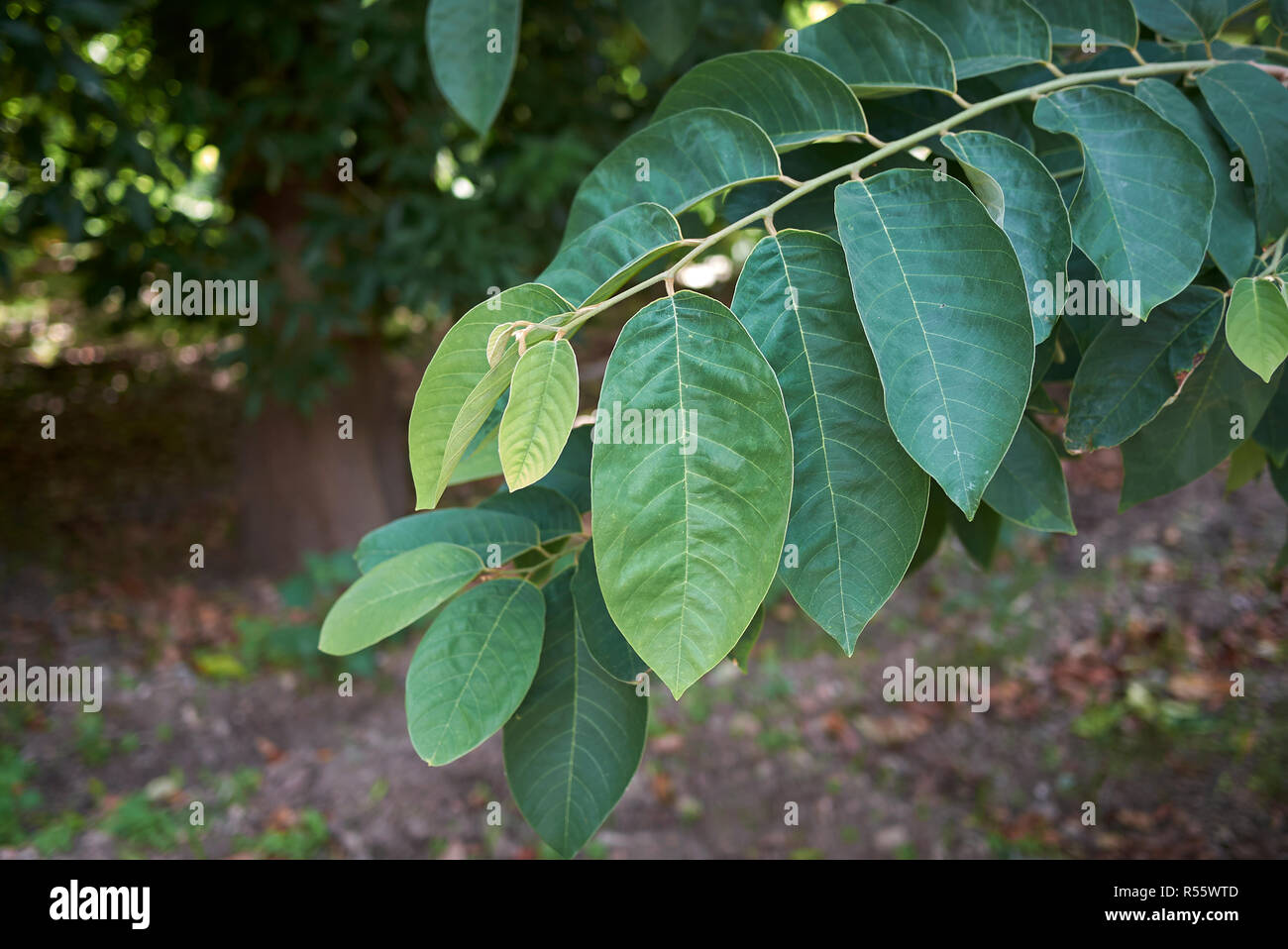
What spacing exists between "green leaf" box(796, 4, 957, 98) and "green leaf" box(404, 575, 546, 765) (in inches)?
21.6

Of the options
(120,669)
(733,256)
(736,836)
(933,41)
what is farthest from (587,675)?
(120,669)

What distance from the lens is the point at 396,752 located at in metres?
2.87

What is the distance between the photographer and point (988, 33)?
31.0 inches

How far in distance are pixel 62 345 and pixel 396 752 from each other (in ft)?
14.9

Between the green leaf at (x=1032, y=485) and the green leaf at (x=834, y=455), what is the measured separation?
242 millimetres

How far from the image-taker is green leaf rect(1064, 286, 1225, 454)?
734mm

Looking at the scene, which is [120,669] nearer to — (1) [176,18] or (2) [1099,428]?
(1) [176,18]

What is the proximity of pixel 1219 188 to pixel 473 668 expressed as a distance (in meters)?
0.75

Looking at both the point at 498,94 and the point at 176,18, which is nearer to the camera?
the point at 498,94

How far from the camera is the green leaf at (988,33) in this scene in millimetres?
763

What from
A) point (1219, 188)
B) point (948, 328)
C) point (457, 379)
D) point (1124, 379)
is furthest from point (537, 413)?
point (1219, 188)

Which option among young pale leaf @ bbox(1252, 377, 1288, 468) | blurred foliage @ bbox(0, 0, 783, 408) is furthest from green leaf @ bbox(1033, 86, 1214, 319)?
blurred foliage @ bbox(0, 0, 783, 408)

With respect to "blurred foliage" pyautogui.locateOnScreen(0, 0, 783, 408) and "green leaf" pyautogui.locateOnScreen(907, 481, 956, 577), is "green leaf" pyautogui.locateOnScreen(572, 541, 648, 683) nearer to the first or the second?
"green leaf" pyautogui.locateOnScreen(907, 481, 956, 577)

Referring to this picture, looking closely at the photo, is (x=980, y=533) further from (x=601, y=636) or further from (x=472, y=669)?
(x=472, y=669)
